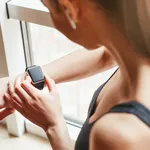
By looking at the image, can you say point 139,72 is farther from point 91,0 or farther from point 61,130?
point 61,130

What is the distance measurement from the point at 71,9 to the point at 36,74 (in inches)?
14.1

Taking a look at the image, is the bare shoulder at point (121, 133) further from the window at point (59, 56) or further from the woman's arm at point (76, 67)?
the window at point (59, 56)

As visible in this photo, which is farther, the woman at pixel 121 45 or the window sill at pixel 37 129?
the window sill at pixel 37 129

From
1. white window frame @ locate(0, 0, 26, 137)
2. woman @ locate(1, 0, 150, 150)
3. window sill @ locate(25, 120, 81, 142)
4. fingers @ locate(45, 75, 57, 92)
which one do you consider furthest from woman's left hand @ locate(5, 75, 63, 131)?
window sill @ locate(25, 120, 81, 142)

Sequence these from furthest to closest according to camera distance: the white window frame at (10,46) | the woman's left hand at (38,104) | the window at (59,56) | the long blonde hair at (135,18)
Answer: the window at (59,56) → the white window frame at (10,46) → the woman's left hand at (38,104) → the long blonde hair at (135,18)

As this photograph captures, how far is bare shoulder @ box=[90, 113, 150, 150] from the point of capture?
58 centimetres

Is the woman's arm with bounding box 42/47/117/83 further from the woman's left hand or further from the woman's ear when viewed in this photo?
the woman's ear

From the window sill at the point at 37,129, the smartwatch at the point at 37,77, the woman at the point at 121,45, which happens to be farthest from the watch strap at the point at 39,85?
the window sill at the point at 37,129

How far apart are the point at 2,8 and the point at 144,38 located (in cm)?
64

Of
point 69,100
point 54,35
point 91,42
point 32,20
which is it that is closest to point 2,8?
point 32,20

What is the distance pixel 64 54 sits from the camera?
131 cm

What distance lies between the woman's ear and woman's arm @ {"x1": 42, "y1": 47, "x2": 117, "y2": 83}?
0.34 meters

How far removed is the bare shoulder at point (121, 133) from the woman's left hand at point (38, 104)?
0.25m

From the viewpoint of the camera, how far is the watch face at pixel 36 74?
0.92 meters
